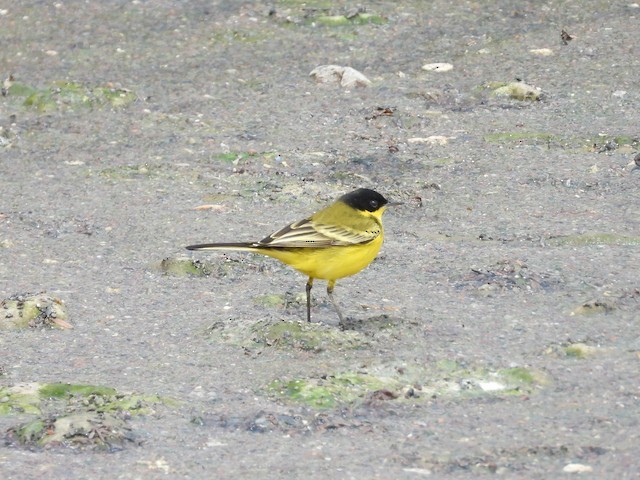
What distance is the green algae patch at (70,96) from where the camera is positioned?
32.8 feet

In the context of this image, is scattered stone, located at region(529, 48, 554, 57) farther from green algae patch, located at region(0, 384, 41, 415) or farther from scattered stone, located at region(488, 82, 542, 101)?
green algae patch, located at region(0, 384, 41, 415)

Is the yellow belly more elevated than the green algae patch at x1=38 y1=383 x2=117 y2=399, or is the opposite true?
the yellow belly

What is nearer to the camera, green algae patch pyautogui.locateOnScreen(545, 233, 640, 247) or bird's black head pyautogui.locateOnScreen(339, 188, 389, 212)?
bird's black head pyautogui.locateOnScreen(339, 188, 389, 212)

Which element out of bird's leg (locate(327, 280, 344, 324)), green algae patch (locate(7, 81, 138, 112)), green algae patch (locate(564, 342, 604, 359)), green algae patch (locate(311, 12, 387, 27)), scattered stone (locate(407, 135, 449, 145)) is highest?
green algae patch (locate(564, 342, 604, 359))

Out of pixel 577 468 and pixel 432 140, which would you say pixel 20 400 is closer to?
pixel 577 468

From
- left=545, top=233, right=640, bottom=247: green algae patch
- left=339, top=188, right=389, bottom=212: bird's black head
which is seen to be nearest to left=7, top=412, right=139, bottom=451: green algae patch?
left=339, top=188, right=389, bottom=212: bird's black head

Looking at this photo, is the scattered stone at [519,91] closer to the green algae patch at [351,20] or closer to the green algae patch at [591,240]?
the green algae patch at [351,20]

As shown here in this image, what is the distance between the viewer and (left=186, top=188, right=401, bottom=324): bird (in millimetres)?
6379

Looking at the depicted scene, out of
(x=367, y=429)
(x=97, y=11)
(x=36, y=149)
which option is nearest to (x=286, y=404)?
(x=367, y=429)

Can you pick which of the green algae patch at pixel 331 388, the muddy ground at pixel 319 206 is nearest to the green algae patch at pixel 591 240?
the muddy ground at pixel 319 206

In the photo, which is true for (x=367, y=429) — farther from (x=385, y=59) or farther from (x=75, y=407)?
(x=385, y=59)

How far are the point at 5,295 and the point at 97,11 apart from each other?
17.5 ft

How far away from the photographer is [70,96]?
10086mm

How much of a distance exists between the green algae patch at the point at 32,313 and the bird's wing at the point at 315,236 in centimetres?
115
